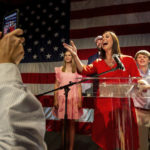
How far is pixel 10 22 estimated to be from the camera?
1.93ft

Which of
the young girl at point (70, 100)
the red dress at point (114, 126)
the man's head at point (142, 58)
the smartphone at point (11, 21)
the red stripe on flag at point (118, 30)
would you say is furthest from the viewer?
the red stripe on flag at point (118, 30)

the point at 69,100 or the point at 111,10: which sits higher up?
the point at 111,10

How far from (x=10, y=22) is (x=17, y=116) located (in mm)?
476

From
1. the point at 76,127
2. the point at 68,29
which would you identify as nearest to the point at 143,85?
the point at 76,127

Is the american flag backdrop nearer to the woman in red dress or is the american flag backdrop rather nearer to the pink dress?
the pink dress

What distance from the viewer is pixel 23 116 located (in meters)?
0.23

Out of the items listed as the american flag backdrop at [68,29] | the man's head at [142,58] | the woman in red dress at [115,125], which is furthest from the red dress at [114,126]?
the american flag backdrop at [68,29]

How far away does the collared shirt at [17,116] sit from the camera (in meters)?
0.22

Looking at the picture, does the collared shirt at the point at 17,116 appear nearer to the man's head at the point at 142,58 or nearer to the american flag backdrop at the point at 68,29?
A: the man's head at the point at 142,58

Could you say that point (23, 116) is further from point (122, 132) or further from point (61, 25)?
point (61, 25)

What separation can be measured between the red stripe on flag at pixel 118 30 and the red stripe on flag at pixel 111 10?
230mm

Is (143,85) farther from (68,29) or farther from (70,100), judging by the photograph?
(68,29)

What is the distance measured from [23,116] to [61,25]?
100 inches

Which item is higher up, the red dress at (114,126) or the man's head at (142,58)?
the man's head at (142,58)
